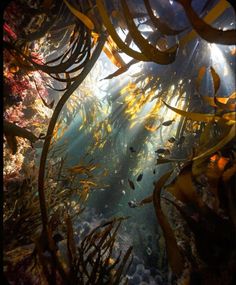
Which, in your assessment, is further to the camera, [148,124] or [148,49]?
[148,124]

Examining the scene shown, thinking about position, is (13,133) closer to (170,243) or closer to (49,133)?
(49,133)

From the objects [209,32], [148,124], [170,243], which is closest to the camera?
[209,32]

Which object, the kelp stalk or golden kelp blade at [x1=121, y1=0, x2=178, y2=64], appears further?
the kelp stalk

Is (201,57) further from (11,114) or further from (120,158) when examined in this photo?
(120,158)

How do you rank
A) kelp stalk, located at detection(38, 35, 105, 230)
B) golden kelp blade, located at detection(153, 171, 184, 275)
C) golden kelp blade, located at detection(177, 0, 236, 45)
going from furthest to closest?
kelp stalk, located at detection(38, 35, 105, 230) < golden kelp blade, located at detection(153, 171, 184, 275) < golden kelp blade, located at detection(177, 0, 236, 45)

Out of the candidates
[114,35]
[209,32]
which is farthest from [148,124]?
[209,32]

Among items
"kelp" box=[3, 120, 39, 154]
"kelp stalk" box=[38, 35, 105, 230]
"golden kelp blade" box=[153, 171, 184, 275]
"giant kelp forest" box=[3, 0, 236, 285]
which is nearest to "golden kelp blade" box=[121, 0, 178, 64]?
"giant kelp forest" box=[3, 0, 236, 285]

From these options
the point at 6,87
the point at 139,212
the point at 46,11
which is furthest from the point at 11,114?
the point at 139,212

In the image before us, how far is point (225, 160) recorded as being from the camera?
1.75 meters

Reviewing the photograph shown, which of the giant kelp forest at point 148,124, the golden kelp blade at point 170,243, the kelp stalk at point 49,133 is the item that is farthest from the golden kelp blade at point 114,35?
the golden kelp blade at point 170,243

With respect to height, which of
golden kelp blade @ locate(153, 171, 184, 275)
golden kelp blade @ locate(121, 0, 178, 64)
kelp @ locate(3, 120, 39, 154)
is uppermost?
kelp @ locate(3, 120, 39, 154)

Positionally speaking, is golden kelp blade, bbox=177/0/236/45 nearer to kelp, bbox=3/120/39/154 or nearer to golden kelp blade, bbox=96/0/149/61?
golden kelp blade, bbox=96/0/149/61

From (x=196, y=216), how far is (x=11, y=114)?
3281mm

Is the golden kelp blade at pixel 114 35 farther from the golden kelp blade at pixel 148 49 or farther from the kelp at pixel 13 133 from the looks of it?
the kelp at pixel 13 133
